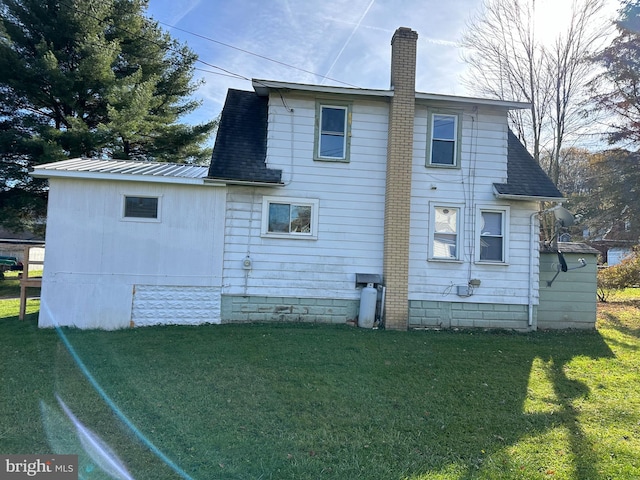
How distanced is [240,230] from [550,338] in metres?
6.98

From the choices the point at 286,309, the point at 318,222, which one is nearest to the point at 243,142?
the point at 318,222

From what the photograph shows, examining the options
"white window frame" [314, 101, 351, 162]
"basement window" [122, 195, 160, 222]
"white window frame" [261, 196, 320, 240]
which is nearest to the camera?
"basement window" [122, 195, 160, 222]

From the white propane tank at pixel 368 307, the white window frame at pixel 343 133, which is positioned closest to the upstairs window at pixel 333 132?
the white window frame at pixel 343 133

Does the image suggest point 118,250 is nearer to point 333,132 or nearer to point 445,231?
point 333,132

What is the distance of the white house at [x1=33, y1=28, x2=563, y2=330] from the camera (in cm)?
778

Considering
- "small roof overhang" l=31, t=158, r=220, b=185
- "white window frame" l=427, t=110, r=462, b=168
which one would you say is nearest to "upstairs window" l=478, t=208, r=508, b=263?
"white window frame" l=427, t=110, r=462, b=168

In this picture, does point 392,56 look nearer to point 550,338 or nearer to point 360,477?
point 550,338

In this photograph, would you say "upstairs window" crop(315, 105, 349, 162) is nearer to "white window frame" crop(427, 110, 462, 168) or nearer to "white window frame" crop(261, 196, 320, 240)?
"white window frame" crop(261, 196, 320, 240)

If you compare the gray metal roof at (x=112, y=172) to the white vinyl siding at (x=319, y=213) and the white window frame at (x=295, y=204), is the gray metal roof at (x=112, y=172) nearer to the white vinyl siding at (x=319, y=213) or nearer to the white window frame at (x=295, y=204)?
the white vinyl siding at (x=319, y=213)

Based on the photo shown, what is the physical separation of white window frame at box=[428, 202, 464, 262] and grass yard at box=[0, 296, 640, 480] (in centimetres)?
216

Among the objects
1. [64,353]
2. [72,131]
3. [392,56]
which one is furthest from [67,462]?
[72,131]

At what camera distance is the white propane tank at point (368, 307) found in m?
8.16

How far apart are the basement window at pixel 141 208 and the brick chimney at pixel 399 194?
4.97 meters

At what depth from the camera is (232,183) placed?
7.99 meters
